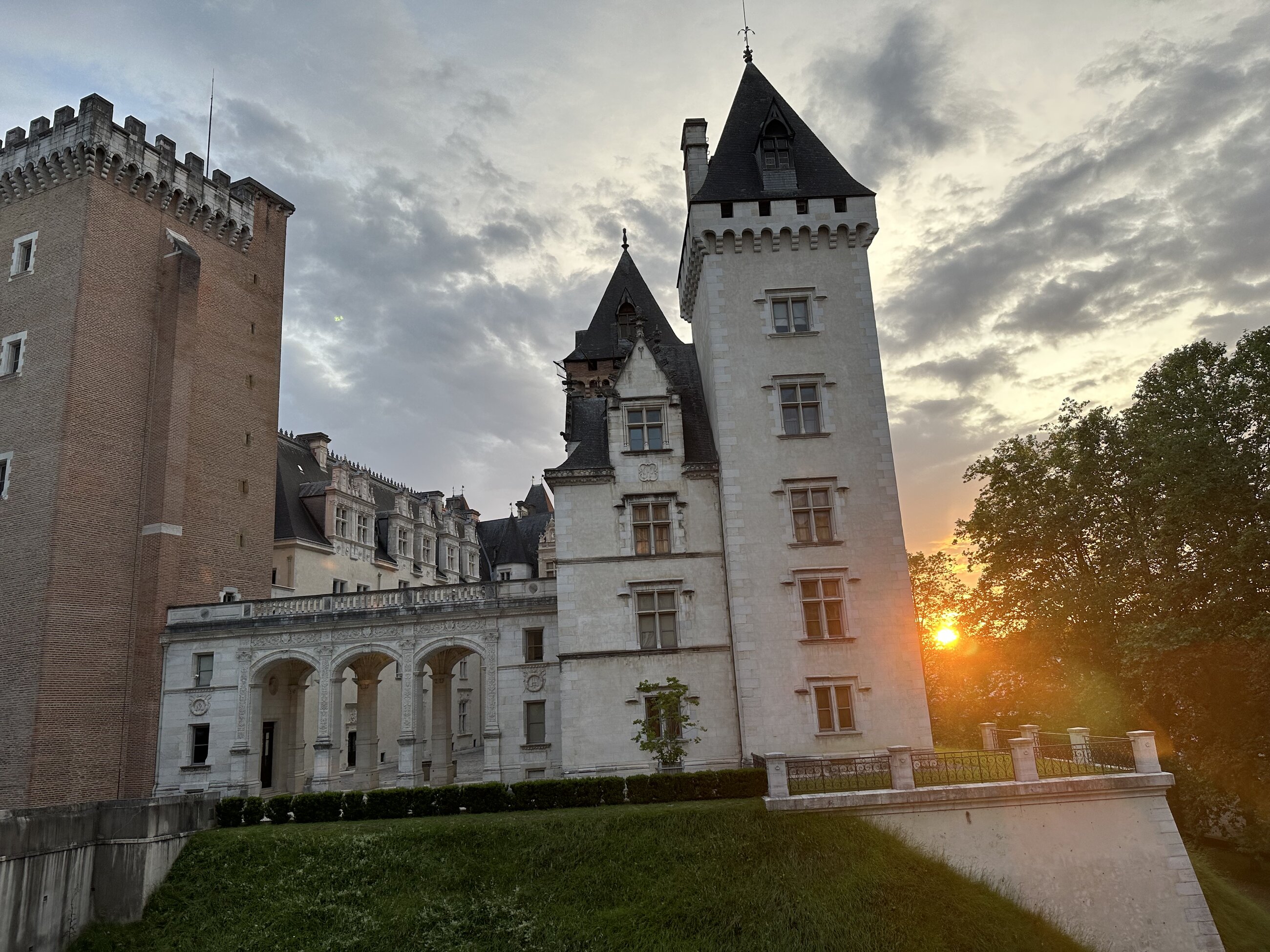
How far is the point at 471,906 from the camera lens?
66.5 feet

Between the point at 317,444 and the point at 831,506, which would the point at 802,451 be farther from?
the point at 317,444

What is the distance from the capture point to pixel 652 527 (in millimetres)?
30516

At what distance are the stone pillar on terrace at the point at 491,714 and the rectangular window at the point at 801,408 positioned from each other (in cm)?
1337

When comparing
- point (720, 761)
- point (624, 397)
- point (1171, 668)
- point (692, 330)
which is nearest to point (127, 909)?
point (720, 761)

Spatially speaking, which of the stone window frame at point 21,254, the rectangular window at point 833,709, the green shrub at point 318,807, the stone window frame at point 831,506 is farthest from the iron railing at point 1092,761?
the stone window frame at point 21,254

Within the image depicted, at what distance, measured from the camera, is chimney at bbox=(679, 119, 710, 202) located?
36.0 m

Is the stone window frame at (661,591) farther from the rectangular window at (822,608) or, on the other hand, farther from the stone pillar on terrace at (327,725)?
the stone pillar on terrace at (327,725)

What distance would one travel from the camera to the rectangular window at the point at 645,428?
3127 cm

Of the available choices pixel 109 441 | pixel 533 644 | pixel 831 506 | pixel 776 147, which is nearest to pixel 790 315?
pixel 776 147

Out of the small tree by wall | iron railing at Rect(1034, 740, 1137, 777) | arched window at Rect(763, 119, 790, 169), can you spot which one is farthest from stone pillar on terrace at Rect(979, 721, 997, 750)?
arched window at Rect(763, 119, 790, 169)

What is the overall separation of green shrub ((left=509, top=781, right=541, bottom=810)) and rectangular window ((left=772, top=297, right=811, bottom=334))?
57.4 feet

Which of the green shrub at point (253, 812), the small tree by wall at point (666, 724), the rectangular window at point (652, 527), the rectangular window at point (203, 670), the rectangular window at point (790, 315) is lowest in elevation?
the green shrub at point (253, 812)

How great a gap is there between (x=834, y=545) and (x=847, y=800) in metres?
9.67

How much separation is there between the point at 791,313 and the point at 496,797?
19.1 metres
